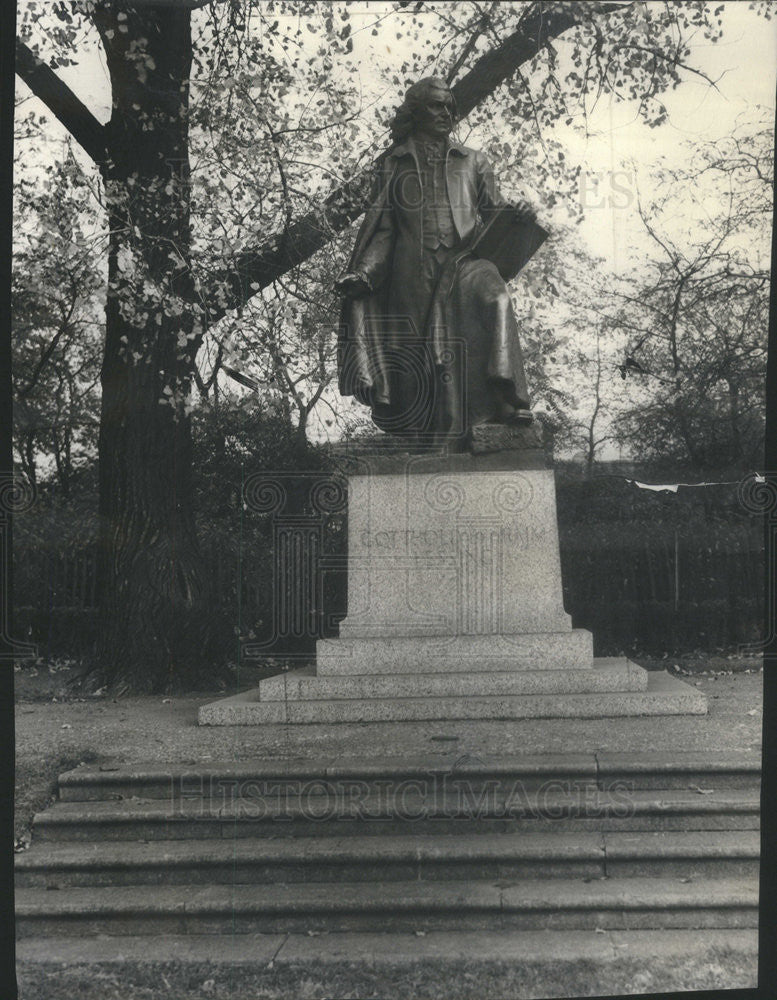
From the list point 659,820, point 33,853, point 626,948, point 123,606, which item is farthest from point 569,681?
point 123,606

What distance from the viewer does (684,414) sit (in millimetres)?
12180

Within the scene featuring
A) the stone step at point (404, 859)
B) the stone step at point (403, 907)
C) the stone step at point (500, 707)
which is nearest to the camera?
the stone step at point (403, 907)

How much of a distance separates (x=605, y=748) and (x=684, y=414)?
7.57 meters

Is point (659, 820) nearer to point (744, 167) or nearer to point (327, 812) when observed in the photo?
point (327, 812)

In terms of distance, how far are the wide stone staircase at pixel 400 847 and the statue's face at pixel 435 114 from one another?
14.3 ft

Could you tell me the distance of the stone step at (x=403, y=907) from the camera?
167 inches

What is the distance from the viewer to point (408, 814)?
4.76m

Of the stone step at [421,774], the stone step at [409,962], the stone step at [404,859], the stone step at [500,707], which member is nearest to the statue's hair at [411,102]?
the stone step at [500,707]

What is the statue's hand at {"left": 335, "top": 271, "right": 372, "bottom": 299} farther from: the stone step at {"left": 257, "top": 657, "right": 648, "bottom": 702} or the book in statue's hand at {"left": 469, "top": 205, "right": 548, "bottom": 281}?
the stone step at {"left": 257, "top": 657, "right": 648, "bottom": 702}

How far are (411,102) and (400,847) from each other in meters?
5.02

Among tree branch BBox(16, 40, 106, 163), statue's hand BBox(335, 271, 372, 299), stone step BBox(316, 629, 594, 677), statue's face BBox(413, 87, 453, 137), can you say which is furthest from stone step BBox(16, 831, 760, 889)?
tree branch BBox(16, 40, 106, 163)

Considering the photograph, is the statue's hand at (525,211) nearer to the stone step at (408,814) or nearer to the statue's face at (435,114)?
the statue's face at (435,114)

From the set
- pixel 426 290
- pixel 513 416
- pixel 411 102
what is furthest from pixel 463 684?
pixel 411 102

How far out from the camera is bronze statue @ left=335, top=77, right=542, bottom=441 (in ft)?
23.5
